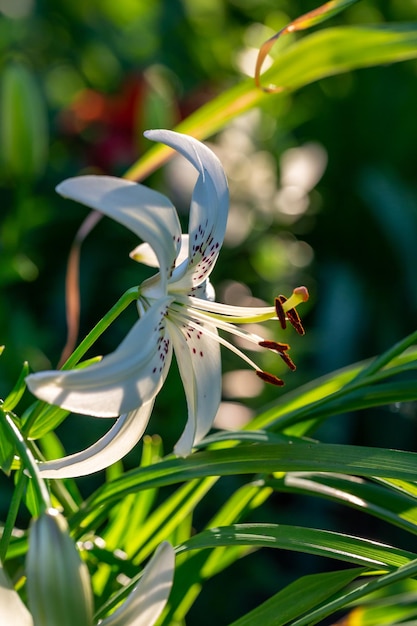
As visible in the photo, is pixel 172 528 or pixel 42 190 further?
pixel 42 190

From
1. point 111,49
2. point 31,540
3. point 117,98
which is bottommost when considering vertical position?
point 31,540

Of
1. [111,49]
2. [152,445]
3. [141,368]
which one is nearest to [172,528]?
[152,445]

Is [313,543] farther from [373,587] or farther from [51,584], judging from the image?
[51,584]

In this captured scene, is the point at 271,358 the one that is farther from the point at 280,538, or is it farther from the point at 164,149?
the point at 280,538

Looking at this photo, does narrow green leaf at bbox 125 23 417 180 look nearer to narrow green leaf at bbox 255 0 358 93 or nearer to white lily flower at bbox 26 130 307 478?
narrow green leaf at bbox 255 0 358 93

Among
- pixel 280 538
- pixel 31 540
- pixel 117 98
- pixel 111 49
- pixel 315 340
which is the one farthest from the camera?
pixel 111 49

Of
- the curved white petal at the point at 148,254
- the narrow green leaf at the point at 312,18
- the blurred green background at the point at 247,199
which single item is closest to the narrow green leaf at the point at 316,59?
the narrow green leaf at the point at 312,18

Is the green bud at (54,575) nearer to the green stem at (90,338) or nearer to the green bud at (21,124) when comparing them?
the green stem at (90,338)

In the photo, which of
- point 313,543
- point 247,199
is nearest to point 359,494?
point 313,543
